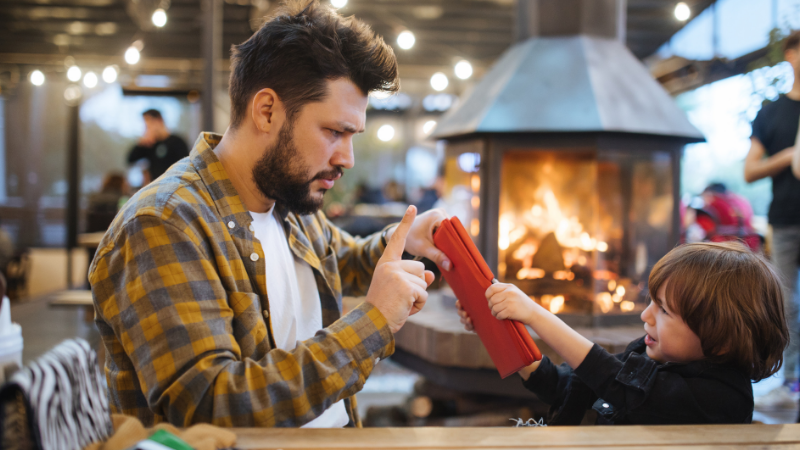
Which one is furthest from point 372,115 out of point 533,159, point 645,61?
point 533,159

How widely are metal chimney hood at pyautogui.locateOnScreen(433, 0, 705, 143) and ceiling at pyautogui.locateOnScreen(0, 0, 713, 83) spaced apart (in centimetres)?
413

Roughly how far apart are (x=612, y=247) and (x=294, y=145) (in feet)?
7.35

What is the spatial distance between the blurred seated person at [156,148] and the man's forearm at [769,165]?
4235 mm

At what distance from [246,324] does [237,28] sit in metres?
8.73

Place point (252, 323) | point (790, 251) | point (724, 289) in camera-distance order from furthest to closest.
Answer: point (790, 251), point (724, 289), point (252, 323)

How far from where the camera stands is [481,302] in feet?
4.20

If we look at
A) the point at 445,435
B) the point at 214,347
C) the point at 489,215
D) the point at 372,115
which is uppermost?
the point at 372,115

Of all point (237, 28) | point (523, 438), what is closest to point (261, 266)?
point (523, 438)

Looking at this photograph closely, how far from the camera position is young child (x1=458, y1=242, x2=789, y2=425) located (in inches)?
45.3

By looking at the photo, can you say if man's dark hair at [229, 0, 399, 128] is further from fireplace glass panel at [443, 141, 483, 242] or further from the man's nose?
fireplace glass panel at [443, 141, 483, 242]

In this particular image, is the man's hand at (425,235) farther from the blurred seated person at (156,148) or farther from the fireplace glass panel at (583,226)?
the blurred seated person at (156,148)

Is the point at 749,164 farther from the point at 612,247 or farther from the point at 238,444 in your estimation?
the point at 238,444

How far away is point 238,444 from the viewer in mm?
854

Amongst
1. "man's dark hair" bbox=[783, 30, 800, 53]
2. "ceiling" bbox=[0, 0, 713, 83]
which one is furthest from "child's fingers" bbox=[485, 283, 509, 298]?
"ceiling" bbox=[0, 0, 713, 83]
